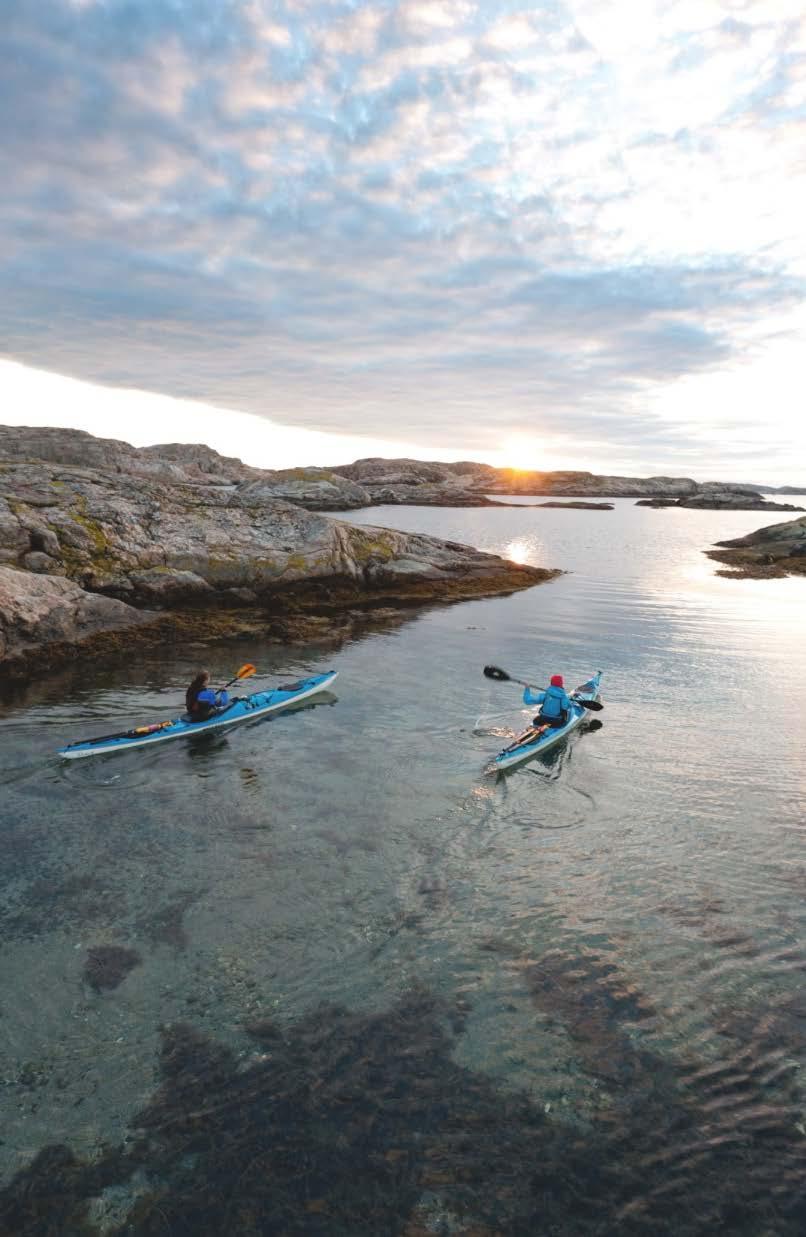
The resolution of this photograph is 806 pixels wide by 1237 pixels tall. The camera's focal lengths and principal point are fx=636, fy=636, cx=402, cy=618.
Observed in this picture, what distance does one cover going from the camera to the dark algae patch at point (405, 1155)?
610cm

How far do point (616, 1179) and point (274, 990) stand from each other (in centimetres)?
460

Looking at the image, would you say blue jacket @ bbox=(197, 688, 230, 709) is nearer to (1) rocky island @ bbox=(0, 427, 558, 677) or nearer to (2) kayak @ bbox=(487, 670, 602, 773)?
(2) kayak @ bbox=(487, 670, 602, 773)

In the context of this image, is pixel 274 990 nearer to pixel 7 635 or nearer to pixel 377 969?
pixel 377 969

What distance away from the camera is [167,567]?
31438mm

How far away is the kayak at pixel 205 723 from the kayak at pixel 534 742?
7190 mm

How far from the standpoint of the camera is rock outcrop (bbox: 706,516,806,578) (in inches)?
2287

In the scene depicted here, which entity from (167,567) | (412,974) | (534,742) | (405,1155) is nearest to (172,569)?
(167,567)

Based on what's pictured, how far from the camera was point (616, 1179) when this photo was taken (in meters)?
6.50

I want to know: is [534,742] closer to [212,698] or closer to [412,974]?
[412,974]

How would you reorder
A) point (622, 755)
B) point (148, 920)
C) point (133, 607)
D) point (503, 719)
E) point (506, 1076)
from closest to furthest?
point (506, 1076) → point (148, 920) → point (622, 755) → point (503, 719) → point (133, 607)

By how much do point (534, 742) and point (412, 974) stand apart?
8.92 metres

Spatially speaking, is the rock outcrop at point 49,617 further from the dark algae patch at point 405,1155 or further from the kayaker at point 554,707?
the dark algae patch at point 405,1155

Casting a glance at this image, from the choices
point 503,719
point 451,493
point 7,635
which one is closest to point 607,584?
point 503,719

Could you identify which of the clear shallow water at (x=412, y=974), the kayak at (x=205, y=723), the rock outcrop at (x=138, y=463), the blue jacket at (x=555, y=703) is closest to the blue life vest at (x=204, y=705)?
the kayak at (x=205, y=723)
